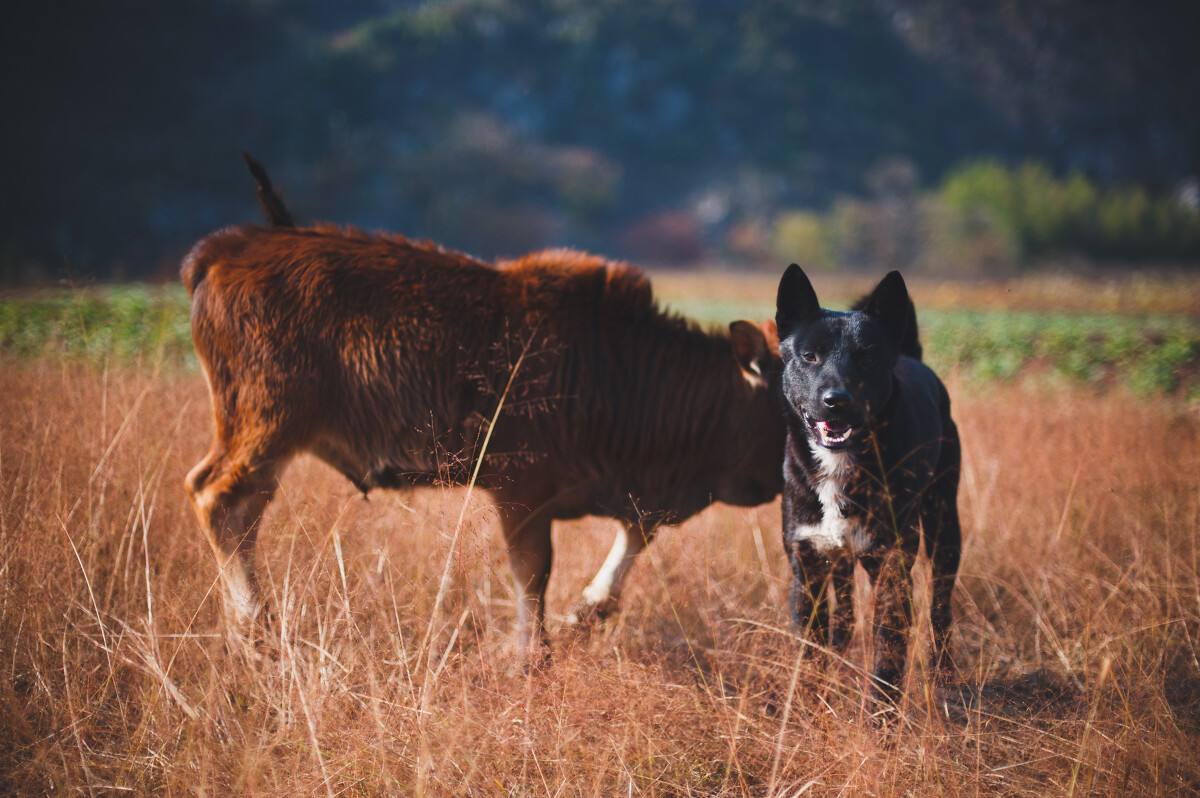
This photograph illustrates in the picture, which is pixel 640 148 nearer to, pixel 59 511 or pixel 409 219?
pixel 409 219

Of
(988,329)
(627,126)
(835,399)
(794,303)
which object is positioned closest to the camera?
(835,399)

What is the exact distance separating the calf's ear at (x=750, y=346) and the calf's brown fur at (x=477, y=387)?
0.03ft

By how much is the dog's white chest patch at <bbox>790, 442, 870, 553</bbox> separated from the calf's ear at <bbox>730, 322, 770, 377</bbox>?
90 centimetres

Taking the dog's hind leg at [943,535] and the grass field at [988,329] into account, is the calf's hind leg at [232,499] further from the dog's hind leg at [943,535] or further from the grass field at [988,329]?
the dog's hind leg at [943,535]

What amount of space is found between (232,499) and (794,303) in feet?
9.25

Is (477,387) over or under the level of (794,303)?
under

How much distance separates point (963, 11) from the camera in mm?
161250

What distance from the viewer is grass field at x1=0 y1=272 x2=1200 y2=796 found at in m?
3.18

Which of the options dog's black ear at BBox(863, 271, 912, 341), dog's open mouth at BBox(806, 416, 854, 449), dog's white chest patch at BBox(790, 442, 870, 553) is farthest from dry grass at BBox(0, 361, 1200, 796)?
dog's black ear at BBox(863, 271, 912, 341)

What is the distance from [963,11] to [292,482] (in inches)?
7177

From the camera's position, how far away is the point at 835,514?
3.80m

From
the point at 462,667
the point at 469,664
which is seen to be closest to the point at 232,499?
the point at 469,664

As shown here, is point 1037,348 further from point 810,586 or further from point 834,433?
point 834,433

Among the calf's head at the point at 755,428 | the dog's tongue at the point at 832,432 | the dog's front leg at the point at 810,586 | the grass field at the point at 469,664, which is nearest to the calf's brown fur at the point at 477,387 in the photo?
the calf's head at the point at 755,428
